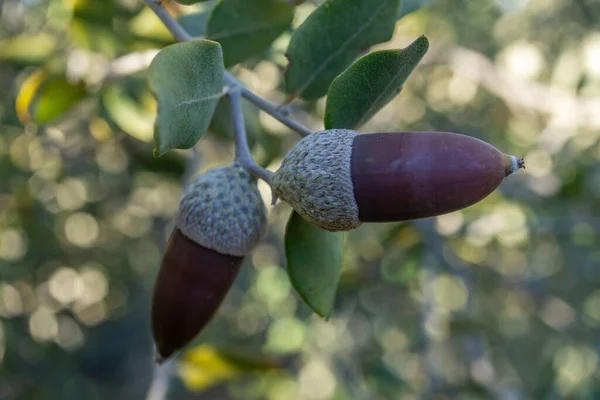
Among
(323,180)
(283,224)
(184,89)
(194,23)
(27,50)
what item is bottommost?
(283,224)

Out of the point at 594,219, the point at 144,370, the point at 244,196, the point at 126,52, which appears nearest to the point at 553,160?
the point at 594,219

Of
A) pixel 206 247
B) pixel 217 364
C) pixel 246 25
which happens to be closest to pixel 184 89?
pixel 206 247

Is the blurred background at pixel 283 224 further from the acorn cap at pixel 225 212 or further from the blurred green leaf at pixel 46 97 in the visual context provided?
the acorn cap at pixel 225 212

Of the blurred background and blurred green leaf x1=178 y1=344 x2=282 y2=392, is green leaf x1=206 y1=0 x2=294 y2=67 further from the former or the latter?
blurred green leaf x1=178 y1=344 x2=282 y2=392

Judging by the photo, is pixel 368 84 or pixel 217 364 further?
pixel 217 364

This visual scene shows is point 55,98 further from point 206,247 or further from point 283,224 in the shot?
point 283,224

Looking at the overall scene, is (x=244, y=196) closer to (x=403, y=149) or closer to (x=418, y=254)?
(x=403, y=149)

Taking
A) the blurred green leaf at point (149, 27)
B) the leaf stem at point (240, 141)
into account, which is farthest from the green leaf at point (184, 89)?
the blurred green leaf at point (149, 27)
